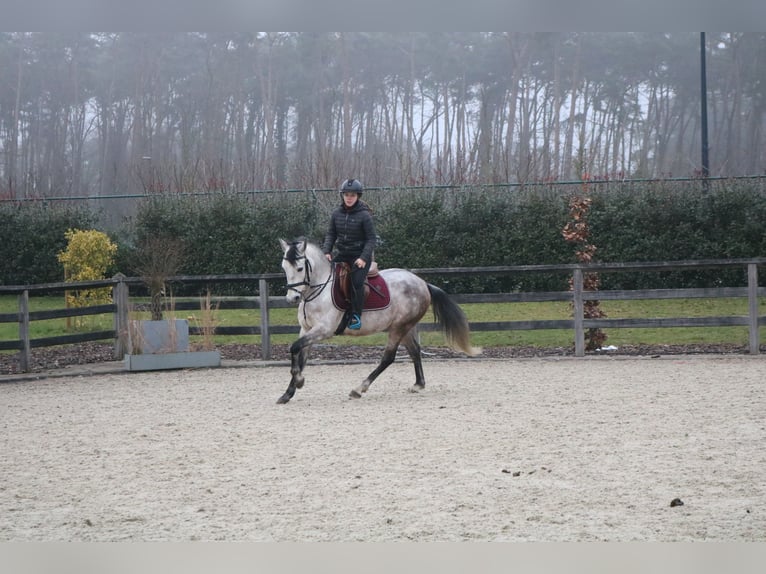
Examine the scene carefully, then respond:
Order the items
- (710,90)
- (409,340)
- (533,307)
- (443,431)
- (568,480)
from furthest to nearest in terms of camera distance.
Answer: (710,90), (533,307), (409,340), (443,431), (568,480)

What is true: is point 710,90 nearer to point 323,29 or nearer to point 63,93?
point 63,93

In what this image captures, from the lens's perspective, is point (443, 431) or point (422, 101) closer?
point (443, 431)

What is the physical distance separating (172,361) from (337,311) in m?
3.41

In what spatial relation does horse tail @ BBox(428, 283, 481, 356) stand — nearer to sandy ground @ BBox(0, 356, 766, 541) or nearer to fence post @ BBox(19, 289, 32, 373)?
sandy ground @ BBox(0, 356, 766, 541)

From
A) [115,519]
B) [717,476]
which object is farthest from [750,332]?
[115,519]

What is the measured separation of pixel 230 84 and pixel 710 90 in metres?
15.6

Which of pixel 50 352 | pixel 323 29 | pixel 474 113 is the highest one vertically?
pixel 474 113

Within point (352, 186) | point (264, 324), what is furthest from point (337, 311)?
point (264, 324)

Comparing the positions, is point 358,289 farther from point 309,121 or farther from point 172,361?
point 309,121

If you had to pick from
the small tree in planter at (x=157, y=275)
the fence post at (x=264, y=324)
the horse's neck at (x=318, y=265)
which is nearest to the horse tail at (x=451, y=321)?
the horse's neck at (x=318, y=265)

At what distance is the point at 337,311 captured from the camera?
8156 millimetres

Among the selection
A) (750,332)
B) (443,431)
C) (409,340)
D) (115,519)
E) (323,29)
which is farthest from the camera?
(750,332)

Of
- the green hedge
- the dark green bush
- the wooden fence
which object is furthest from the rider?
the dark green bush

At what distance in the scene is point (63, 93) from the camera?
3133 cm
